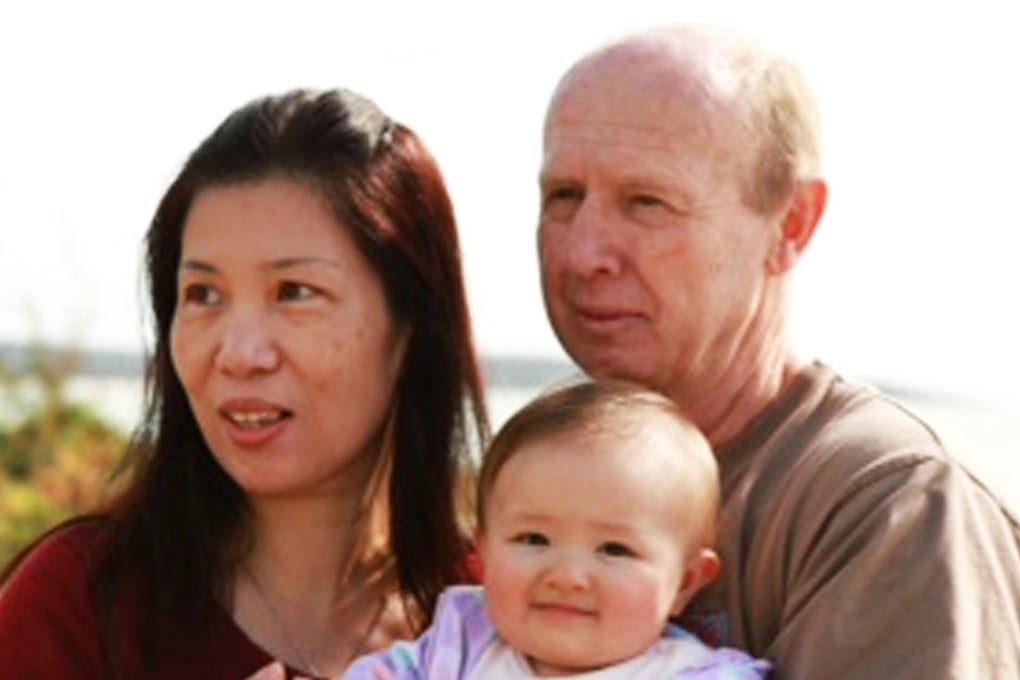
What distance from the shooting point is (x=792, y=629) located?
4.19 metres

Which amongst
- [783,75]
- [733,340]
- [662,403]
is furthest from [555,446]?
[783,75]

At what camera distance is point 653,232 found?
4.59 meters

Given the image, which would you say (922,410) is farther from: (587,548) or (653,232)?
(587,548)

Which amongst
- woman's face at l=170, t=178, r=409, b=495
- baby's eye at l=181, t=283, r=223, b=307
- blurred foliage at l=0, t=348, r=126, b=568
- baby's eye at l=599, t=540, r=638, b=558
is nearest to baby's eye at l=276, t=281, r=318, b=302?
woman's face at l=170, t=178, r=409, b=495

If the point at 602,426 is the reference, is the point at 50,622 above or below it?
below

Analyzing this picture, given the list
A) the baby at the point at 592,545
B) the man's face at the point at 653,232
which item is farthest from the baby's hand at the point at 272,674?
the man's face at the point at 653,232

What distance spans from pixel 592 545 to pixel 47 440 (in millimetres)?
7180

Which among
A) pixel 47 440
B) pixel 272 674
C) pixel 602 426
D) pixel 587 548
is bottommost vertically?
pixel 47 440

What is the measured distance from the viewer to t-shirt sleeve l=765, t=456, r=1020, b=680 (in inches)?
160

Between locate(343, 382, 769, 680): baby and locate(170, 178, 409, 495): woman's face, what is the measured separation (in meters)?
0.42

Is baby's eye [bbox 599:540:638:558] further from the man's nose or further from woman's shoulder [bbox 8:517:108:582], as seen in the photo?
woman's shoulder [bbox 8:517:108:582]

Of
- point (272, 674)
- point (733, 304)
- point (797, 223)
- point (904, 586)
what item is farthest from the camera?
point (797, 223)

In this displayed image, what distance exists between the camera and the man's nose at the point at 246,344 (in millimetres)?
4480

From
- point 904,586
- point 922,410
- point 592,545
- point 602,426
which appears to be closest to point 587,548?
point 592,545
